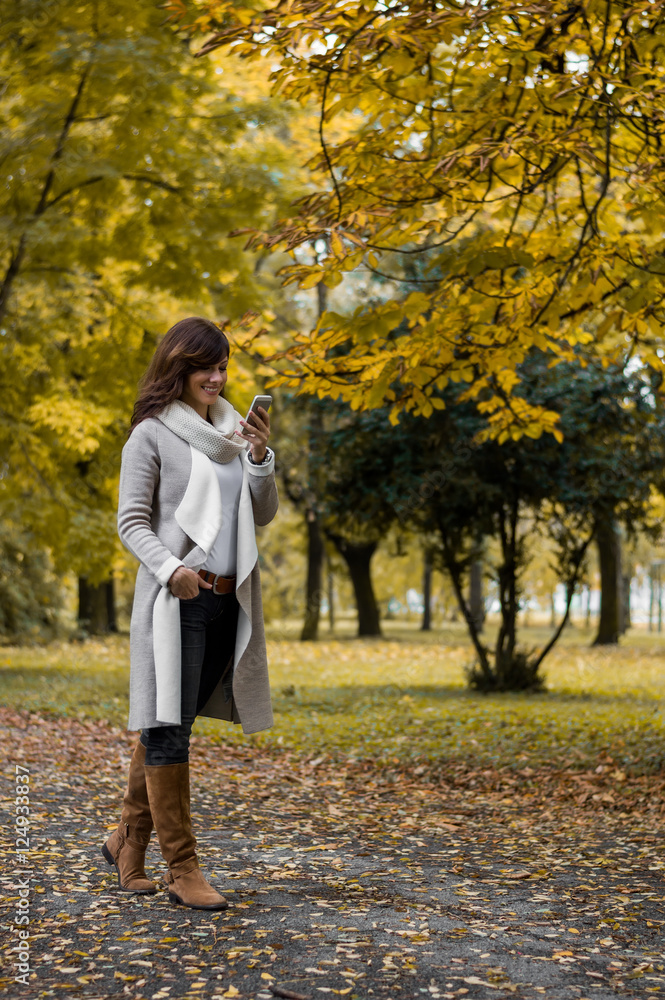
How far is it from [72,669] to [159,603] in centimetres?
1242

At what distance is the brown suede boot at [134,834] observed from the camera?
383cm

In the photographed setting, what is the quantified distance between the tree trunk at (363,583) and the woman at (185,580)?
20.6 meters

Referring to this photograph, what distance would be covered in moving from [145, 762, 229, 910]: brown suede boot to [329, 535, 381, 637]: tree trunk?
20706mm

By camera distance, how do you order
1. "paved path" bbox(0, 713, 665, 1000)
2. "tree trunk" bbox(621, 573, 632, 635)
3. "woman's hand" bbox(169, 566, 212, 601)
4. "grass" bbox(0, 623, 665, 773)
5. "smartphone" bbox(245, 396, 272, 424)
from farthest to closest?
"tree trunk" bbox(621, 573, 632, 635), "grass" bbox(0, 623, 665, 773), "smartphone" bbox(245, 396, 272, 424), "woman's hand" bbox(169, 566, 212, 601), "paved path" bbox(0, 713, 665, 1000)

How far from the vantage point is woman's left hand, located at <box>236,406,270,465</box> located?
3.80 m

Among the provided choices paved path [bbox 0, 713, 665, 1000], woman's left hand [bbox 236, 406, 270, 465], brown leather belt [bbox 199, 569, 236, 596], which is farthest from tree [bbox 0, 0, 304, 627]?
brown leather belt [bbox 199, 569, 236, 596]

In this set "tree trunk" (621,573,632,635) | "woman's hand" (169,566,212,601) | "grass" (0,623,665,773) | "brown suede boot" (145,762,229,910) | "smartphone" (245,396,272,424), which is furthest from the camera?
"tree trunk" (621,573,632,635)

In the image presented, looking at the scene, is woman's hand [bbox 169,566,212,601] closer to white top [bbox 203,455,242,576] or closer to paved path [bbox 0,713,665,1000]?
white top [bbox 203,455,242,576]

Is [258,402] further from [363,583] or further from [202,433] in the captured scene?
[363,583]

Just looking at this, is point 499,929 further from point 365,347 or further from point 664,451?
point 664,451

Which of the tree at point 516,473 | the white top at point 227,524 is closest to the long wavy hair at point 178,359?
the white top at point 227,524

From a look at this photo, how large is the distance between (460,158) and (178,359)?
1987 millimetres

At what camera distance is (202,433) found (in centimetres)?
380

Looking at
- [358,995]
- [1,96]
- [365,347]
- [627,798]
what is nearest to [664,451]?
[627,798]
